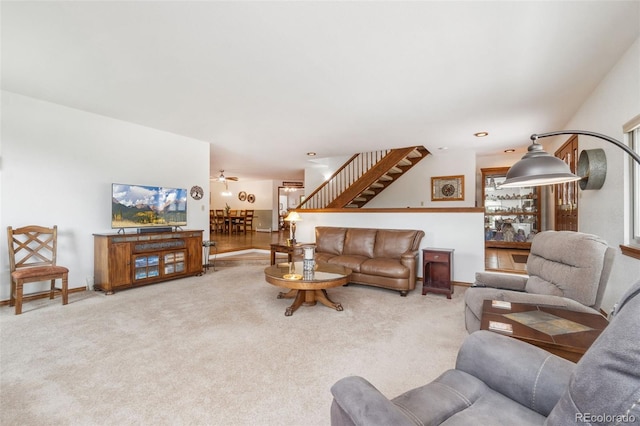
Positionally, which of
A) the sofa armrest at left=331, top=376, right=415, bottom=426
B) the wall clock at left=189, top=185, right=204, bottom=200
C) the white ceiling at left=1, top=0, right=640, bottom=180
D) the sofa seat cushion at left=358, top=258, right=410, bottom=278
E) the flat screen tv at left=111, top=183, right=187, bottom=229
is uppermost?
the white ceiling at left=1, top=0, right=640, bottom=180

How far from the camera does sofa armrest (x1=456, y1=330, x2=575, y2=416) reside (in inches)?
41.9

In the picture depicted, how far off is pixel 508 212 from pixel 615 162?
491 cm

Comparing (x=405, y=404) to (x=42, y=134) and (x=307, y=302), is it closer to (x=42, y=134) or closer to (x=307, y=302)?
(x=307, y=302)

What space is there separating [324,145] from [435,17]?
3.85m

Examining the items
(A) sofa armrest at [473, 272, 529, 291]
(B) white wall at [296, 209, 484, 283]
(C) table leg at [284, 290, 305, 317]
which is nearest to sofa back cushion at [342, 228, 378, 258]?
(B) white wall at [296, 209, 484, 283]

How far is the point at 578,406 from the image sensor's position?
705 mm

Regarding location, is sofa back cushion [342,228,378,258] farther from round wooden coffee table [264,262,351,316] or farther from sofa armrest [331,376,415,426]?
sofa armrest [331,376,415,426]

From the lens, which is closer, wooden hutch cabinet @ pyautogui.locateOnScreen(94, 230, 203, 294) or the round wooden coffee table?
the round wooden coffee table

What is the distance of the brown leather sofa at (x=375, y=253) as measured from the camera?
13.0 feet

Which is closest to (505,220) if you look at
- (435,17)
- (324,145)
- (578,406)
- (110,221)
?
(324,145)

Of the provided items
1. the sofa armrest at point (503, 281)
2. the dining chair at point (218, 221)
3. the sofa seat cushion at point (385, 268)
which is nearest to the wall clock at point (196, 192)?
the sofa seat cushion at point (385, 268)

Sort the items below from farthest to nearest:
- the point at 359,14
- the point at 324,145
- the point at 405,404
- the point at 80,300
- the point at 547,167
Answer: the point at 324,145 → the point at 80,300 → the point at 359,14 → the point at 547,167 → the point at 405,404

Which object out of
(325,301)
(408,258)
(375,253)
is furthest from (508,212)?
(325,301)

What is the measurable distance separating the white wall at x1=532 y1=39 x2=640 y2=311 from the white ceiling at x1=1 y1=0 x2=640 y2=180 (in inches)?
6.1
